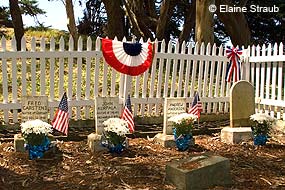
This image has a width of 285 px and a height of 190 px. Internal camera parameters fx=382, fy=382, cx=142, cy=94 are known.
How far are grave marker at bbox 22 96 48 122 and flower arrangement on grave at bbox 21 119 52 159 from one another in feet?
1.48

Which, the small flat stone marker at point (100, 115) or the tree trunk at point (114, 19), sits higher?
the tree trunk at point (114, 19)

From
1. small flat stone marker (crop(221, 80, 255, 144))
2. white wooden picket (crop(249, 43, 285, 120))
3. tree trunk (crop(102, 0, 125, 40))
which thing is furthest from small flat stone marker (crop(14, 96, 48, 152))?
tree trunk (crop(102, 0, 125, 40))

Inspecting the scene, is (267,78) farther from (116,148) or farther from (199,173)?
(199,173)

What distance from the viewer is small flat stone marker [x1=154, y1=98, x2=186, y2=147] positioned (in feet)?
19.4

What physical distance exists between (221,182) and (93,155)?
1.90 m

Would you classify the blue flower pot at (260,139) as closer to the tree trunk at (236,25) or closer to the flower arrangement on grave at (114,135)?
the flower arrangement on grave at (114,135)

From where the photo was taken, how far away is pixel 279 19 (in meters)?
20.5

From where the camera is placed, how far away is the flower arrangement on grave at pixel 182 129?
564 centimetres

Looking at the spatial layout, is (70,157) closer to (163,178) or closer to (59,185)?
Answer: (59,185)

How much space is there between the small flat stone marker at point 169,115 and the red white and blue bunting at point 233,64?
8.35ft

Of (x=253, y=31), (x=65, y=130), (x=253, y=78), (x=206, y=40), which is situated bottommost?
(x=65, y=130)

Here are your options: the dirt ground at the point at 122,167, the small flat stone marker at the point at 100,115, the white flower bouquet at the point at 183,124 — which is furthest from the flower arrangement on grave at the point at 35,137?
the white flower bouquet at the point at 183,124

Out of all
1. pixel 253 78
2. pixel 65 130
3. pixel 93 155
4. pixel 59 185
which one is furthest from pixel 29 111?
pixel 253 78

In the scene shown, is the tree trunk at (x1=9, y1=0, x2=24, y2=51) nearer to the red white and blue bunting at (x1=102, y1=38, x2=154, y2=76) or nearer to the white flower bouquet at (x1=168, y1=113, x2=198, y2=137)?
the red white and blue bunting at (x1=102, y1=38, x2=154, y2=76)
